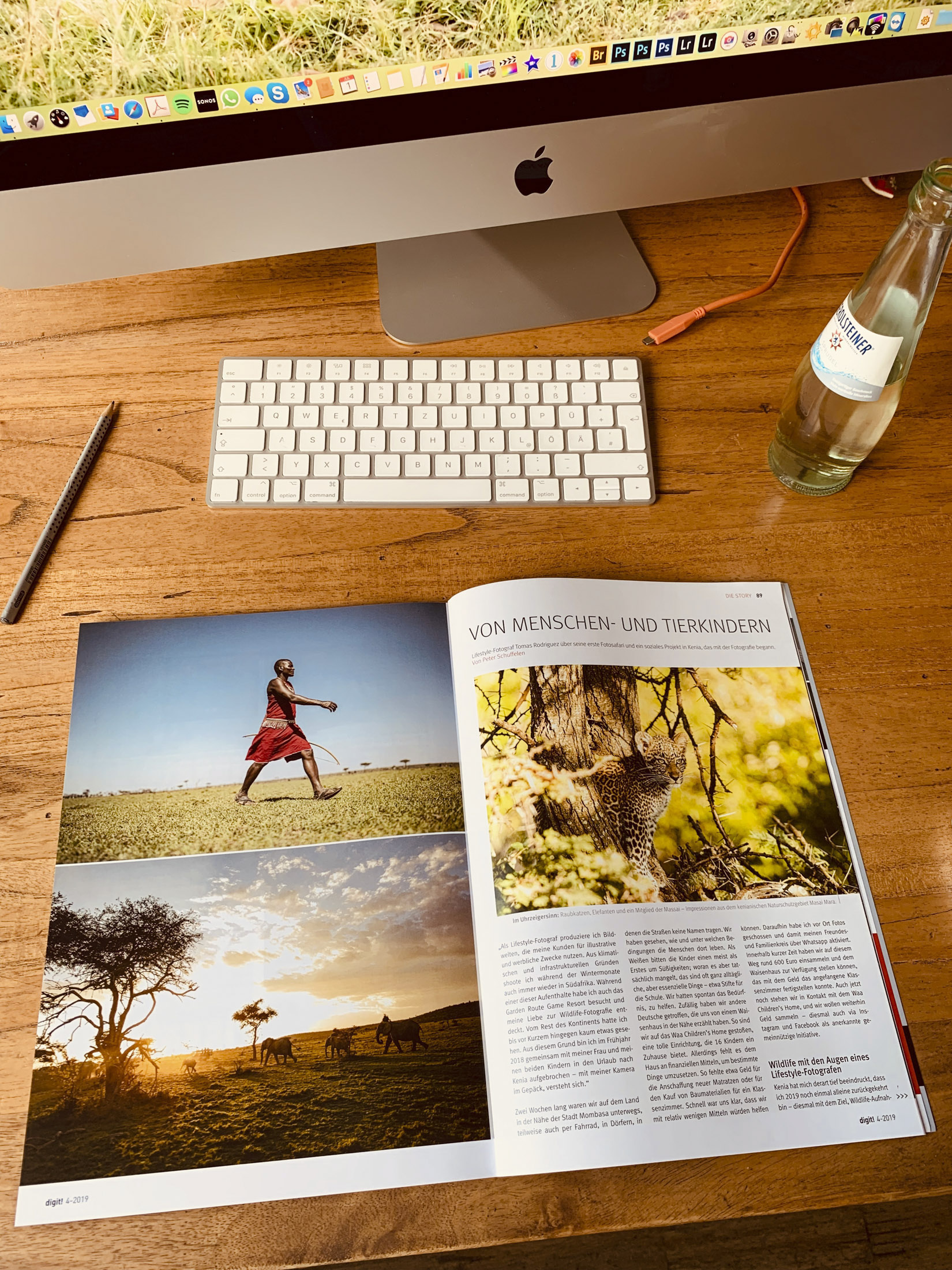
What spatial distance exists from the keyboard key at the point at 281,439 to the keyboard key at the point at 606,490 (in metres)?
0.24

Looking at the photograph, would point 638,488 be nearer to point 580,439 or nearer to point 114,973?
point 580,439

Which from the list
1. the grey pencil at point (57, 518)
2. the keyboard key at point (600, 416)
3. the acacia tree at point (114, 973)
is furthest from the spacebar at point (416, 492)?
the acacia tree at point (114, 973)

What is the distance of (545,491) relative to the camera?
659 millimetres

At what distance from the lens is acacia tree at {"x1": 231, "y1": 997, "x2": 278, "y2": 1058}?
483 millimetres

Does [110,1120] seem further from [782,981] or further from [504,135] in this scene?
[504,135]

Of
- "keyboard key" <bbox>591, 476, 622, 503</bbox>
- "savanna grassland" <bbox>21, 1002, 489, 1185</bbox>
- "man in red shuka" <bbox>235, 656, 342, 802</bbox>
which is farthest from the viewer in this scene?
"keyboard key" <bbox>591, 476, 622, 503</bbox>

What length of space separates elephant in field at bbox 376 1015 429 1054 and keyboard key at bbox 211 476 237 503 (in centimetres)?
39

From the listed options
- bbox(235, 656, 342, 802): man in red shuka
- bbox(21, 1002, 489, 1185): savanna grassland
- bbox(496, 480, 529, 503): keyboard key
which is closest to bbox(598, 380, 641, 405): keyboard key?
bbox(496, 480, 529, 503): keyboard key

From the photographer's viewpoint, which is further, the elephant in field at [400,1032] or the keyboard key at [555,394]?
the keyboard key at [555,394]

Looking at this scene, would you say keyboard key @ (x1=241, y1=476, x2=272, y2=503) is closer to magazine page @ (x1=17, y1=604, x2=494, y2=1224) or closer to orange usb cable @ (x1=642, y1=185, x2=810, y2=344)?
magazine page @ (x1=17, y1=604, x2=494, y2=1224)

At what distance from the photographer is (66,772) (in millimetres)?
554

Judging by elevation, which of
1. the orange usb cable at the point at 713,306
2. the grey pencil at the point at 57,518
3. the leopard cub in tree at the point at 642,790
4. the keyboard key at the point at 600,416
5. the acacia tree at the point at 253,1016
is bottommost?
the acacia tree at the point at 253,1016

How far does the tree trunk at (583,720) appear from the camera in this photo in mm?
543

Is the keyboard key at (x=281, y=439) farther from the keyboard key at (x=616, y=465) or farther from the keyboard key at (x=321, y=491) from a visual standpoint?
the keyboard key at (x=616, y=465)
